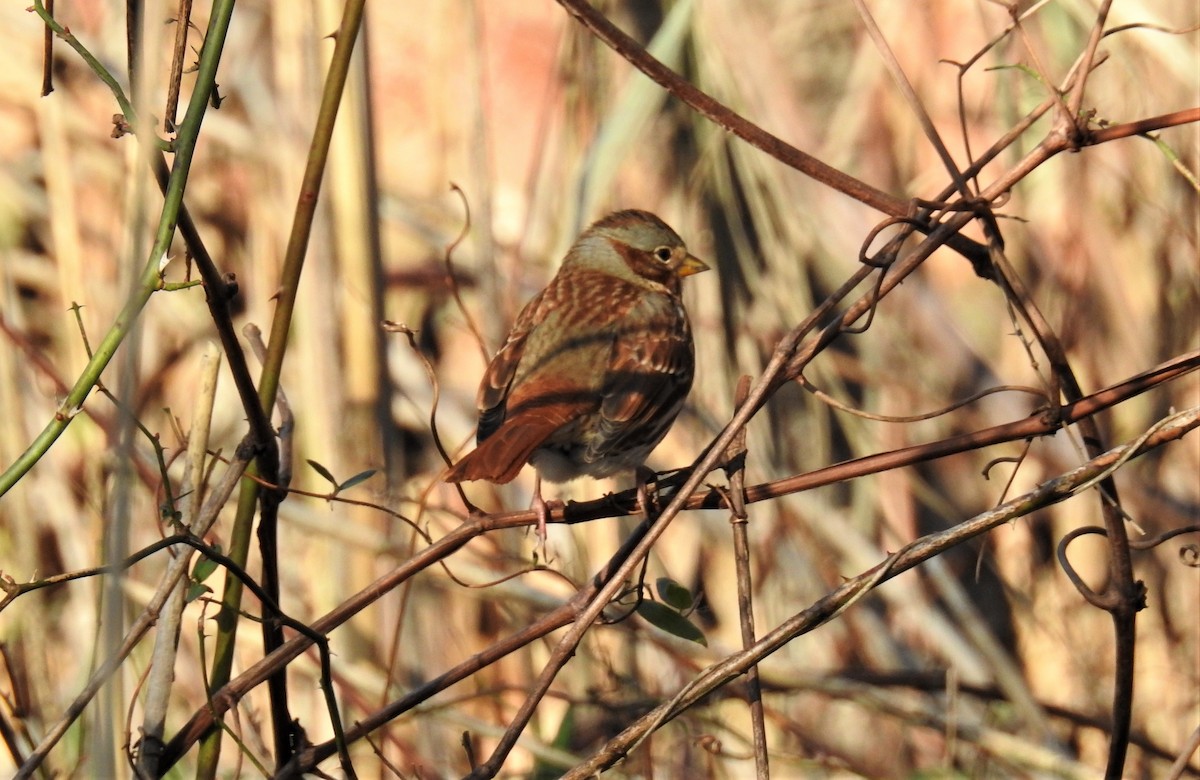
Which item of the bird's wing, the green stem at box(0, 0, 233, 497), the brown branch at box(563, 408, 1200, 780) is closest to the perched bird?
the bird's wing

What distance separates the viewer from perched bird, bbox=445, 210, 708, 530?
2.43 meters

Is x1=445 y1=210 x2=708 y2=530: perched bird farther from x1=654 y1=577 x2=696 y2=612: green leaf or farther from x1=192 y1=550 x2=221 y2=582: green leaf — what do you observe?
x1=192 y1=550 x2=221 y2=582: green leaf

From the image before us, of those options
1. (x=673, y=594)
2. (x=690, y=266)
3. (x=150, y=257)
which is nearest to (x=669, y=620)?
(x=673, y=594)

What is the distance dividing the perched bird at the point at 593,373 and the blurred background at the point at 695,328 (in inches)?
20.8

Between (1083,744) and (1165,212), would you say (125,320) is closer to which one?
(1165,212)

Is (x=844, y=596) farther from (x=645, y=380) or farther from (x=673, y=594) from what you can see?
(x=645, y=380)

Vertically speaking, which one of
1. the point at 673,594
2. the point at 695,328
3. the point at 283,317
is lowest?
the point at 673,594

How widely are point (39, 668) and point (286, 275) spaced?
225 centimetres

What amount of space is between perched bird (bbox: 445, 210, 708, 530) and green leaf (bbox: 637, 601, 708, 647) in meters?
0.42

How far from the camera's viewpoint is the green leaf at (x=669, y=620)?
172cm

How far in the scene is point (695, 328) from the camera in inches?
141

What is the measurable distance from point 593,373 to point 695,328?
41.2 inches

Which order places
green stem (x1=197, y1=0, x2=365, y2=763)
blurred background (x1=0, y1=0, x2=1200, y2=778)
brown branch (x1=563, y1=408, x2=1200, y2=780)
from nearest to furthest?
brown branch (x1=563, y1=408, x2=1200, y2=780) → green stem (x1=197, y1=0, x2=365, y2=763) → blurred background (x1=0, y1=0, x2=1200, y2=778)

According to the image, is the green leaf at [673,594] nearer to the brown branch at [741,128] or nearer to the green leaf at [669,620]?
the green leaf at [669,620]
